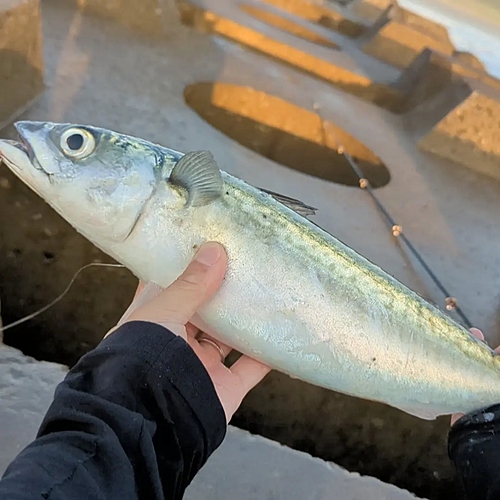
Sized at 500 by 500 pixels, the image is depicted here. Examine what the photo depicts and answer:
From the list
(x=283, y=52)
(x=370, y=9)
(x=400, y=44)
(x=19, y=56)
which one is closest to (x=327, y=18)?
(x=370, y=9)

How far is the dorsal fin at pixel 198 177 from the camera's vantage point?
1.17 metres

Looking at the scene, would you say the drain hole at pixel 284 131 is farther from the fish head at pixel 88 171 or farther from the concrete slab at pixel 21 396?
the fish head at pixel 88 171

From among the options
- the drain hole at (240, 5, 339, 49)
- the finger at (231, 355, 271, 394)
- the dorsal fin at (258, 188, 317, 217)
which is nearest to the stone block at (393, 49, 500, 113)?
the drain hole at (240, 5, 339, 49)

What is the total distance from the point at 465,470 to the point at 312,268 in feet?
2.25

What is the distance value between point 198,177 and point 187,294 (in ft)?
0.84

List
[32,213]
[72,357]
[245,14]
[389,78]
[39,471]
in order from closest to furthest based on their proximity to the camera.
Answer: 1. [39,471]
2. [32,213]
3. [72,357]
4. [245,14]
5. [389,78]

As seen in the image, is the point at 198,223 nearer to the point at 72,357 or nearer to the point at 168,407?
the point at 168,407

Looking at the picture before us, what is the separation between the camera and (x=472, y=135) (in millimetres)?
3467

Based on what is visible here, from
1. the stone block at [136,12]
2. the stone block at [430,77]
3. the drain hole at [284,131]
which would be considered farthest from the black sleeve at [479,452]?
the stone block at [430,77]

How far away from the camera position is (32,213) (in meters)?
1.93

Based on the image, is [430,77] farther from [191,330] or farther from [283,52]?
[191,330]

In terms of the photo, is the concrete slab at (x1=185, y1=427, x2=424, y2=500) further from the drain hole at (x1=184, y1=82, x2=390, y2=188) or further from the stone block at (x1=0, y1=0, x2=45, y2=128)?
the drain hole at (x1=184, y1=82, x2=390, y2=188)

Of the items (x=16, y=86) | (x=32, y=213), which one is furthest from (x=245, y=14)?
(x=32, y=213)

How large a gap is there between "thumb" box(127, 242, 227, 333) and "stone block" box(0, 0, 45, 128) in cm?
133
